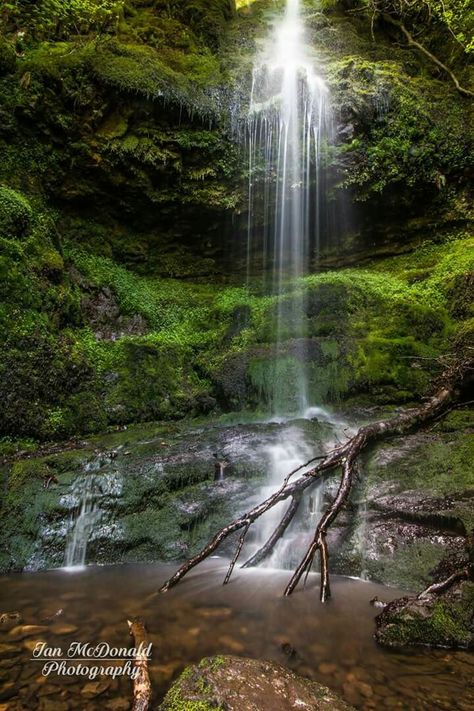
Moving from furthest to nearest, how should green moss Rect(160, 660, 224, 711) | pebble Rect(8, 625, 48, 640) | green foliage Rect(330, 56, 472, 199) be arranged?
1. green foliage Rect(330, 56, 472, 199)
2. pebble Rect(8, 625, 48, 640)
3. green moss Rect(160, 660, 224, 711)

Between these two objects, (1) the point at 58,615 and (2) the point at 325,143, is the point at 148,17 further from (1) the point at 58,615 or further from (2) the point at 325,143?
(1) the point at 58,615

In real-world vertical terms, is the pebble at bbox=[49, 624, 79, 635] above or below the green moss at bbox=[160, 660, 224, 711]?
below

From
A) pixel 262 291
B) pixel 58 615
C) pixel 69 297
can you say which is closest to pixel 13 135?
pixel 69 297

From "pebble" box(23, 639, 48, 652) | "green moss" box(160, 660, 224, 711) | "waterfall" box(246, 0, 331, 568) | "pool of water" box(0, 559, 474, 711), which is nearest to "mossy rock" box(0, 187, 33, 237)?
"waterfall" box(246, 0, 331, 568)

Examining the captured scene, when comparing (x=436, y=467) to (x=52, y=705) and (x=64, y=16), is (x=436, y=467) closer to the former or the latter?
(x=52, y=705)

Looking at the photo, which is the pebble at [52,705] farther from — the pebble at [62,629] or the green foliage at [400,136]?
the green foliage at [400,136]

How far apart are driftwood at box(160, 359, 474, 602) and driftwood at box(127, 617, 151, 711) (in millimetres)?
649

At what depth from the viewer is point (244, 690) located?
1.75 metres

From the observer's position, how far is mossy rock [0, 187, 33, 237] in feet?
23.1

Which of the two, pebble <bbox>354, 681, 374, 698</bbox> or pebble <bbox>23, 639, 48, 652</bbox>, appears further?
pebble <bbox>23, 639, 48, 652</bbox>

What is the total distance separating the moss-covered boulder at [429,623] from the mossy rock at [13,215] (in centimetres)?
757

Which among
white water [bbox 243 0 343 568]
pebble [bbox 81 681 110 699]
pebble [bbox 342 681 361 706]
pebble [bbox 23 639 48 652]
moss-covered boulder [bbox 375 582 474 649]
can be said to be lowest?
pebble [bbox 23 639 48 652]

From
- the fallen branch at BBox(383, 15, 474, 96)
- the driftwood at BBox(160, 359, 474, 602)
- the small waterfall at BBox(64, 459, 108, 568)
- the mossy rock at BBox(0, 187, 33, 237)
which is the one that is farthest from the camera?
the fallen branch at BBox(383, 15, 474, 96)

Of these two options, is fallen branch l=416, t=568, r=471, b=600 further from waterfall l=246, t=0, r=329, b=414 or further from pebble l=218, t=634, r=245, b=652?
waterfall l=246, t=0, r=329, b=414
